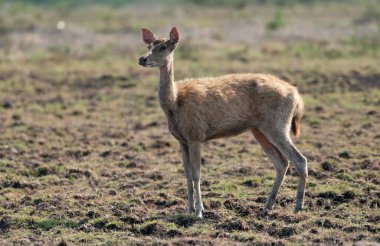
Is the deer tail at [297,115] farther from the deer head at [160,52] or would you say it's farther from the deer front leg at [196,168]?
the deer head at [160,52]

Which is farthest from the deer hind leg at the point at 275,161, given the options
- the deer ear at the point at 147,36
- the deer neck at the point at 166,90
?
the deer ear at the point at 147,36

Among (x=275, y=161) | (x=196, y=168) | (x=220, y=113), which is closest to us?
(x=196, y=168)

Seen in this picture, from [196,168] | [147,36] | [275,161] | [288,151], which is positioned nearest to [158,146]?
Result: [147,36]

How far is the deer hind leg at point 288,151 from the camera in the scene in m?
10.2

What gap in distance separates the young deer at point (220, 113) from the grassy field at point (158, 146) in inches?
24.2

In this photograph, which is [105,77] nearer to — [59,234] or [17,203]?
[17,203]

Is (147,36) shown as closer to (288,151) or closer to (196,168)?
(196,168)

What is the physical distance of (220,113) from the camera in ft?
34.0

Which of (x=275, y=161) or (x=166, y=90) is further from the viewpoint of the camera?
(x=275, y=161)

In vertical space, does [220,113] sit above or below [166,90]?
below

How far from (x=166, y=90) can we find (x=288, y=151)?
188 centimetres

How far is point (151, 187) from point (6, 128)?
5502 millimetres

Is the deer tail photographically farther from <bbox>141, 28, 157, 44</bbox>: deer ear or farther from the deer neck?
<bbox>141, 28, 157, 44</bbox>: deer ear

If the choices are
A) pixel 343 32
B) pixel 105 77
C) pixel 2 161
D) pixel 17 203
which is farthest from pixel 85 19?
pixel 17 203
